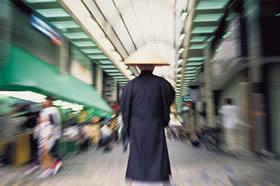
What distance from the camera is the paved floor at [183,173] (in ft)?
20.9

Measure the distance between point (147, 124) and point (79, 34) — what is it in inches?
422

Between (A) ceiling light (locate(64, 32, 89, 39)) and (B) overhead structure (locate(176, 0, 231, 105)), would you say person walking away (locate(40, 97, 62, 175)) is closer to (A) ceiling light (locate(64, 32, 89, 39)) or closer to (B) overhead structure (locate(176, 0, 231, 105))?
(B) overhead structure (locate(176, 0, 231, 105))

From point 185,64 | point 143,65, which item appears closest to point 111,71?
point 185,64

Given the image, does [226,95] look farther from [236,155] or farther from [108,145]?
[108,145]

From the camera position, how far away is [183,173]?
725cm

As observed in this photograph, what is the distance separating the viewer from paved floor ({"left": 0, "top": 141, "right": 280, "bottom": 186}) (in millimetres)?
6371

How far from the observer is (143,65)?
335cm

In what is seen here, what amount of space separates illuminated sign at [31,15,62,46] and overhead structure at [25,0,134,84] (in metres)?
0.18

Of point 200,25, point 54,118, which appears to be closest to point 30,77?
point 54,118

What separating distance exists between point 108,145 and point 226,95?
17.6ft

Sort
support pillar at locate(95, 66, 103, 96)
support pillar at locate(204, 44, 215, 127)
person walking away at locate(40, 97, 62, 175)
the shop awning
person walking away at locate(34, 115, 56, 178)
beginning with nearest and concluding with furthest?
person walking away at locate(34, 115, 56, 178) < person walking away at locate(40, 97, 62, 175) < the shop awning < support pillar at locate(204, 44, 215, 127) < support pillar at locate(95, 66, 103, 96)

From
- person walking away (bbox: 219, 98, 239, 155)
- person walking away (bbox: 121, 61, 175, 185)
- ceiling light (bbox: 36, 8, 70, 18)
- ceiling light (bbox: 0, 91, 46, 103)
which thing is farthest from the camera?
person walking away (bbox: 219, 98, 239, 155)

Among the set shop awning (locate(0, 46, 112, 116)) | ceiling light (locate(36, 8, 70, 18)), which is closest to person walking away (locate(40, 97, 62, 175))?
shop awning (locate(0, 46, 112, 116))

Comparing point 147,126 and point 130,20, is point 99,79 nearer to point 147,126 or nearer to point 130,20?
point 130,20
